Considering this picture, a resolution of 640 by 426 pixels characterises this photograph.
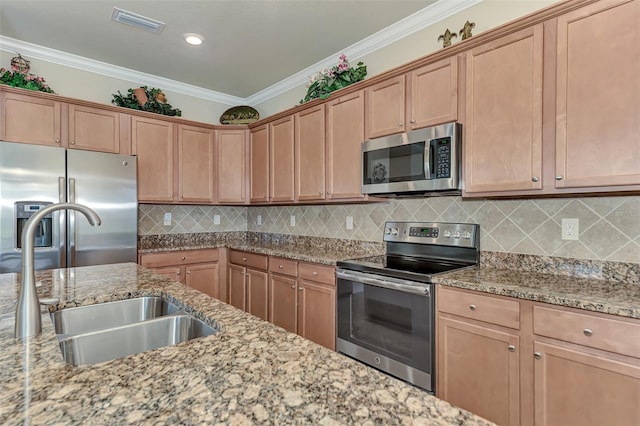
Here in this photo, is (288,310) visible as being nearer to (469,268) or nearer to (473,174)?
(469,268)

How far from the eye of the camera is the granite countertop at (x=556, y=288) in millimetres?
1363

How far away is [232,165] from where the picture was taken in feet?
13.1

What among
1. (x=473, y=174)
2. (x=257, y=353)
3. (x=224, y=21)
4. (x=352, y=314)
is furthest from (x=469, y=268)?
(x=224, y=21)

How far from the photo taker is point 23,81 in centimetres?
284

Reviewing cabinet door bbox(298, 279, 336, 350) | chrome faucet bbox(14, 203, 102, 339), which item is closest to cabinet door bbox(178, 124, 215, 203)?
cabinet door bbox(298, 279, 336, 350)

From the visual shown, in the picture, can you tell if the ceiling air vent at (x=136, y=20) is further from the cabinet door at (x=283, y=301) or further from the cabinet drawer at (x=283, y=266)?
the cabinet door at (x=283, y=301)

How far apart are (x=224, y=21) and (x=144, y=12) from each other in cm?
59

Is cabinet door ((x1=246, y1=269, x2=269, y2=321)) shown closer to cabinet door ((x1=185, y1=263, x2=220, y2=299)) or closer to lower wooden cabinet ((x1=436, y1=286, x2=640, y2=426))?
cabinet door ((x1=185, y1=263, x2=220, y2=299))

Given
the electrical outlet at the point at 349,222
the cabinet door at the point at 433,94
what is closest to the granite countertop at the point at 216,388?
the cabinet door at the point at 433,94

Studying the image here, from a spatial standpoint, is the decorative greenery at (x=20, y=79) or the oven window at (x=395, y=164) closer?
the oven window at (x=395, y=164)

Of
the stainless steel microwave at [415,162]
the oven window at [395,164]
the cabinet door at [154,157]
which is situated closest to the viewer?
the stainless steel microwave at [415,162]

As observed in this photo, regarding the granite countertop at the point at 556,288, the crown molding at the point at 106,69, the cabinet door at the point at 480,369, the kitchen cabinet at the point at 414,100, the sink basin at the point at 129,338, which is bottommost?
the cabinet door at the point at 480,369

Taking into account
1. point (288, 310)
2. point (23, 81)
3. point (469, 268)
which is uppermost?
point (23, 81)

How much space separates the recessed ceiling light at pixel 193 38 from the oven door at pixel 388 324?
2338mm
